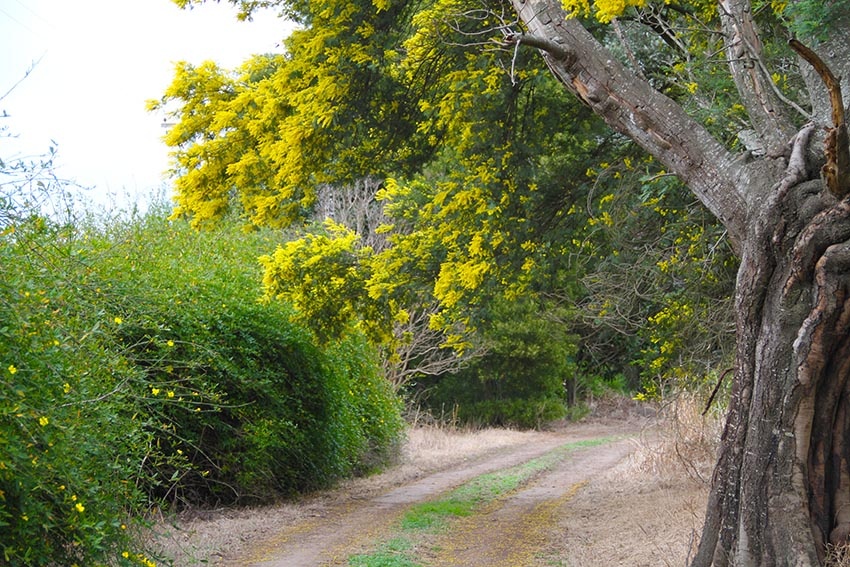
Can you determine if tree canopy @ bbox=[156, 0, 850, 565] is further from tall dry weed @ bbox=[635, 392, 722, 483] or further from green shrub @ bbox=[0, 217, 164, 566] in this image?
green shrub @ bbox=[0, 217, 164, 566]

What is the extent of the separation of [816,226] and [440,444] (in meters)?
17.4

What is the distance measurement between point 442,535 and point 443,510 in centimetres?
196

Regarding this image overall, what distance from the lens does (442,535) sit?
11.0 metres

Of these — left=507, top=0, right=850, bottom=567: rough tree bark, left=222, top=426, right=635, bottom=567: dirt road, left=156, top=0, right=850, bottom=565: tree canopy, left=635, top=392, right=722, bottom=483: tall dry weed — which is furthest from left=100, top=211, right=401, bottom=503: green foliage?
left=507, top=0, right=850, bottom=567: rough tree bark

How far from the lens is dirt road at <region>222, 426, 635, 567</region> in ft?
31.4

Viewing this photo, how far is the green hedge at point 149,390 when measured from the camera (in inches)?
225

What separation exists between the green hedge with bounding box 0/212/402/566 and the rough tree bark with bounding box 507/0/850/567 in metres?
4.04

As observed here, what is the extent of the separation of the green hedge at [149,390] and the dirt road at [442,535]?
3.71 ft

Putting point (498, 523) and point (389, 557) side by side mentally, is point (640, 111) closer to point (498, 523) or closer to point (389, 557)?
point (389, 557)

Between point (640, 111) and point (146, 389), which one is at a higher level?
point (640, 111)

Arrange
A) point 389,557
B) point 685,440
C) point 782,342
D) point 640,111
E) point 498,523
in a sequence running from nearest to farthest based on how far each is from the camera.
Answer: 1. point 782,342
2. point 640,111
3. point 389,557
4. point 498,523
5. point 685,440

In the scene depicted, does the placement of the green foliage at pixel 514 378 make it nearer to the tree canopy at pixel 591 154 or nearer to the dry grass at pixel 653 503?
the dry grass at pixel 653 503

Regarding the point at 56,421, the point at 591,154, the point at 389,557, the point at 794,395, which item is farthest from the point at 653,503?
the point at 56,421

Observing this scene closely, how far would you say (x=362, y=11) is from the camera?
37.3 feet
